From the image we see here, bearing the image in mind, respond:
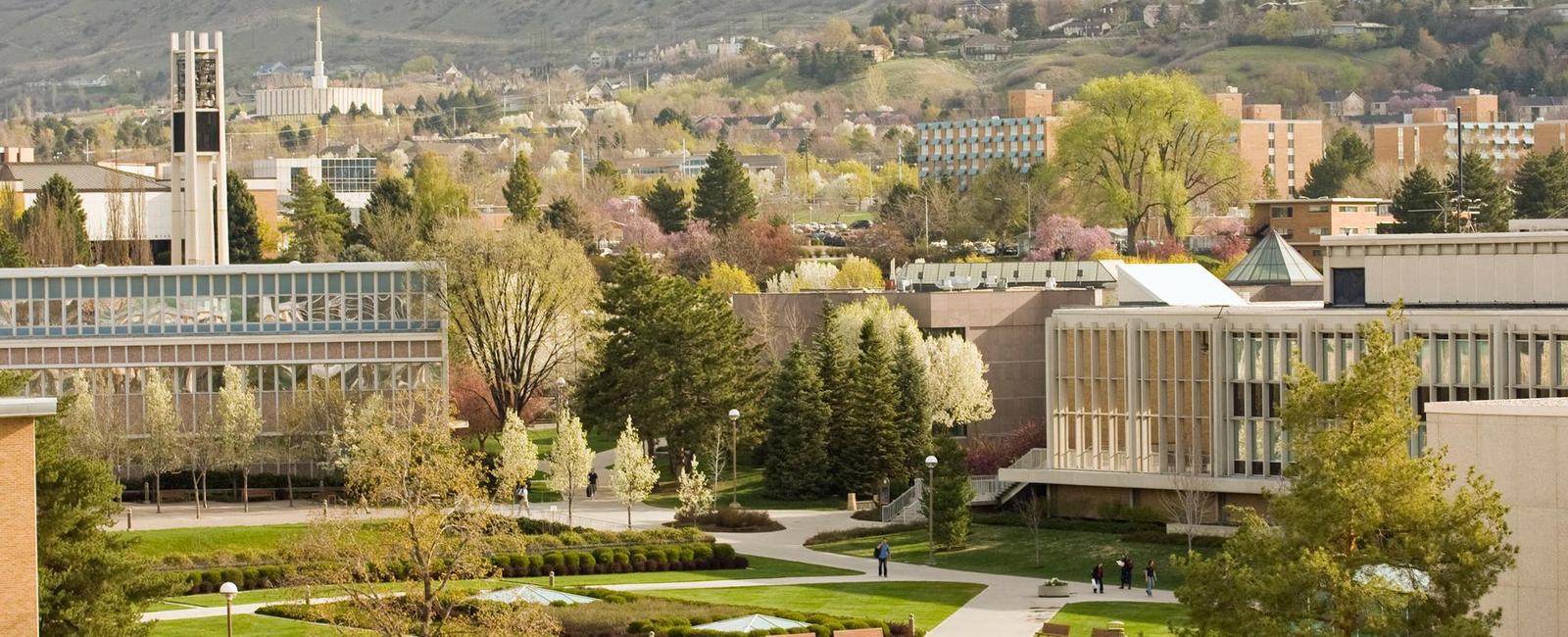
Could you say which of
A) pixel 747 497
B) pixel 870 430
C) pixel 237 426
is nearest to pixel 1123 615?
pixel 870 430

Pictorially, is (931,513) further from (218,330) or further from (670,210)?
(670,210)

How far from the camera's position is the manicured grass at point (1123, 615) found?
56.8 meters

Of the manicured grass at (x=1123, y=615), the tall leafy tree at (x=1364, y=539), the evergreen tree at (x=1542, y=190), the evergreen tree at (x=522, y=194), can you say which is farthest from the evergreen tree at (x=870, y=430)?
the evergreen tree at (x=522, y=194)

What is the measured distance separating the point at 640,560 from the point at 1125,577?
12.8 metres

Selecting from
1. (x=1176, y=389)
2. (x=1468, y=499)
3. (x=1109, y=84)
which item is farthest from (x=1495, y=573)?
(x=1109, y=84)

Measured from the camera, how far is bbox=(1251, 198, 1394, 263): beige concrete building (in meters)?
127

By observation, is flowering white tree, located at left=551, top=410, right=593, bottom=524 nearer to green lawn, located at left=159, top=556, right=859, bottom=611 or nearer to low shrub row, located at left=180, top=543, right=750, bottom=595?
low shrub row, located at left=180, top=543, right=750, bottom=595

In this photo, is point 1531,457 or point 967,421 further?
point 967,421

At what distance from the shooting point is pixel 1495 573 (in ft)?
120

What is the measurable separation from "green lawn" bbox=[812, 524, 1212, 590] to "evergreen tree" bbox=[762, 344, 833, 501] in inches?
352

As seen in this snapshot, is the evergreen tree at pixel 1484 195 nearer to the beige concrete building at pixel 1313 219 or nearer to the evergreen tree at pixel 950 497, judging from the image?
the beige concrete building at pixel 1313 219

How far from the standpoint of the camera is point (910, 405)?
84938 millimetres

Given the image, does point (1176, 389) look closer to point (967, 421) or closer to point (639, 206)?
point (967, 421)

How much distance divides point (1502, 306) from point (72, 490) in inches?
1358
